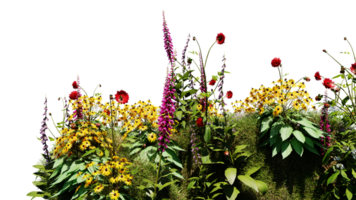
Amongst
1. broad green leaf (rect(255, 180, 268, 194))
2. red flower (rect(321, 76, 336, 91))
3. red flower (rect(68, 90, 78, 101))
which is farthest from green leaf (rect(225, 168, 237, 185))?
red flower (rect(68, 90, 78, 101))

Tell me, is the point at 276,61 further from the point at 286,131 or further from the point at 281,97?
the point at 286,131

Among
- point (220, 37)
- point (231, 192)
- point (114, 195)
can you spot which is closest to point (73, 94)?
point (114, 195)

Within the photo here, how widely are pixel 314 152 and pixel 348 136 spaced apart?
0.79 m

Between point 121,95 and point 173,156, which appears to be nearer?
point 173,156

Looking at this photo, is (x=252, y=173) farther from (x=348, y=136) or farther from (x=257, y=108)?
(x=348, y=136)

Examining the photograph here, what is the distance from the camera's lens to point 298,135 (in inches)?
178

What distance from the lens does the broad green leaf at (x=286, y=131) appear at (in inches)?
177

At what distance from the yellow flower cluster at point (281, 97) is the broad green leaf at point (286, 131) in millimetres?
243

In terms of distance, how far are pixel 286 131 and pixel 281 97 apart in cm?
57

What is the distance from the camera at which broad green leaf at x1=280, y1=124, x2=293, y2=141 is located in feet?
14.8

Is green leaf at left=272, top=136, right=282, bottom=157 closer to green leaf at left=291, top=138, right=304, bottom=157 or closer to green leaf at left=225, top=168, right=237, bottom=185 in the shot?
green leaf at left=291, top=138, right=304, bottom=157

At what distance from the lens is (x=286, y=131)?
4578mm

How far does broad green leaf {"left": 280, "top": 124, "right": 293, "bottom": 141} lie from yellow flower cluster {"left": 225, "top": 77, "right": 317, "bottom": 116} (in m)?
0.24

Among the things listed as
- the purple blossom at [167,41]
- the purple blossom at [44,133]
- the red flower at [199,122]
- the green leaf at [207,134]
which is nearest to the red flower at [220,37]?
the purple blossom at [167,41]
